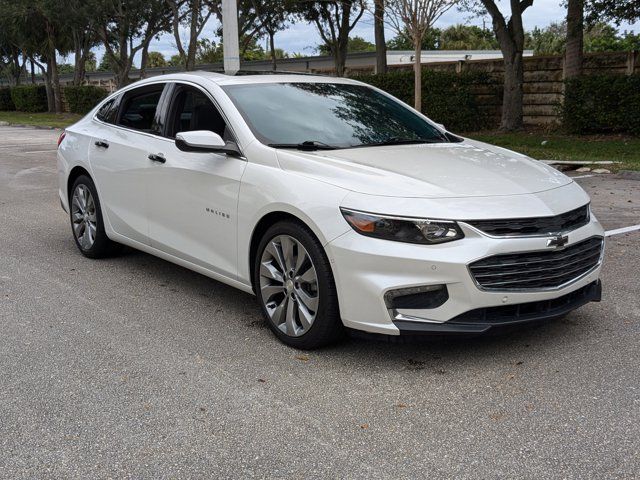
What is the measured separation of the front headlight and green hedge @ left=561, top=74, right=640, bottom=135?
14.8 meters

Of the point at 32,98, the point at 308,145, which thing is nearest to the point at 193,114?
the point at 308,145

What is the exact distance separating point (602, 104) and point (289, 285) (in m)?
15.2

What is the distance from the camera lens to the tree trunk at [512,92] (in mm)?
18859

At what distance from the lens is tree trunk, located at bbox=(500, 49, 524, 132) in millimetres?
18859

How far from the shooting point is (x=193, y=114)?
532cm

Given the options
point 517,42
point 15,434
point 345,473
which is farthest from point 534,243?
point 517,42

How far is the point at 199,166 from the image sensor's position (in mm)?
4922

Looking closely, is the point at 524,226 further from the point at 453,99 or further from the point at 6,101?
the point at 6,101

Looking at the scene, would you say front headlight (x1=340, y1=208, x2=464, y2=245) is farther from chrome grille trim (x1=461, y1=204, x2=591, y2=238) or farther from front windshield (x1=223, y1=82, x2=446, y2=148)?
front windshield (x1=223, y1=82, x2=446, y2=148)

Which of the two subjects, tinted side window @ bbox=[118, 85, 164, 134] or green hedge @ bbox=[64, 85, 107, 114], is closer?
tinted side window @ bbox=[118, 85, 164, 134]

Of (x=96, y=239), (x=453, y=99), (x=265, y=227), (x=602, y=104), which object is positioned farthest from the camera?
(x=453, y=99)

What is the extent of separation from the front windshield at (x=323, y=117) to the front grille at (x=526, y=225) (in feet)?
4.47

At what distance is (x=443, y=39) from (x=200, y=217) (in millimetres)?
63556

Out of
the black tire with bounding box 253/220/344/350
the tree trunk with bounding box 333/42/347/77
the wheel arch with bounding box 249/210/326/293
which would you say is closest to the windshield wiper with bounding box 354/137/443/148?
the wheel arch with bounding box 249/210/326/293
